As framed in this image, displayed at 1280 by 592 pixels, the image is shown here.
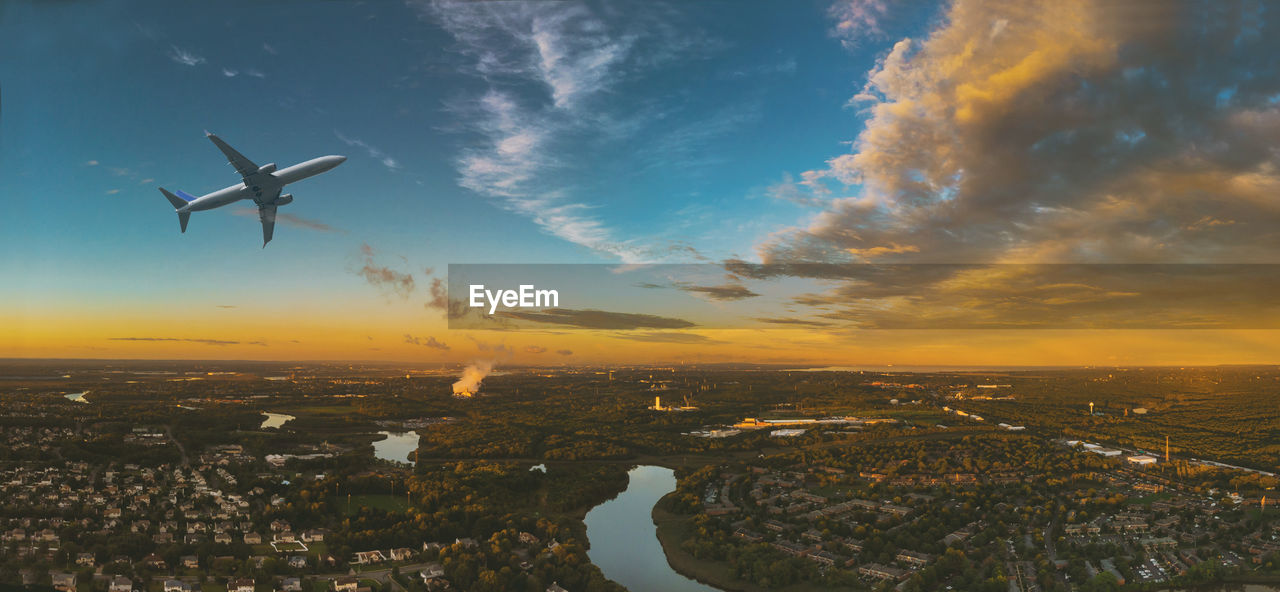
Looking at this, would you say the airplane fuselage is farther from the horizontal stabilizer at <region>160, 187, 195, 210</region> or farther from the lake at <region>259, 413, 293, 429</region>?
the lake at <region>259, 413, 293, 429</region>

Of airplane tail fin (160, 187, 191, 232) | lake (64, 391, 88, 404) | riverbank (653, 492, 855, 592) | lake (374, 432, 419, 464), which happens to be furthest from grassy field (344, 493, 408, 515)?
lake (64, 391, 88, 404)

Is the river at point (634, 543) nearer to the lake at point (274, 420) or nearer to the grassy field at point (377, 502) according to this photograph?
the grassy field at point (377, 502)

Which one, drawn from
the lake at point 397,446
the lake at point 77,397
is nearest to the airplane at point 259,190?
the lake at point 397,446

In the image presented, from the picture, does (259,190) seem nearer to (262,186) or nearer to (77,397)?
(262,186)

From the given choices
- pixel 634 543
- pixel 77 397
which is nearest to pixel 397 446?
pixel 634 543

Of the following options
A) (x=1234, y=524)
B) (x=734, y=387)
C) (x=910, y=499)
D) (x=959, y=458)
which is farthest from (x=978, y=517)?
(x=734, y=387)

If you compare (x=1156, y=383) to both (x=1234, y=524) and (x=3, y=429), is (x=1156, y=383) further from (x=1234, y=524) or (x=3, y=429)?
(x=3, y=429)
